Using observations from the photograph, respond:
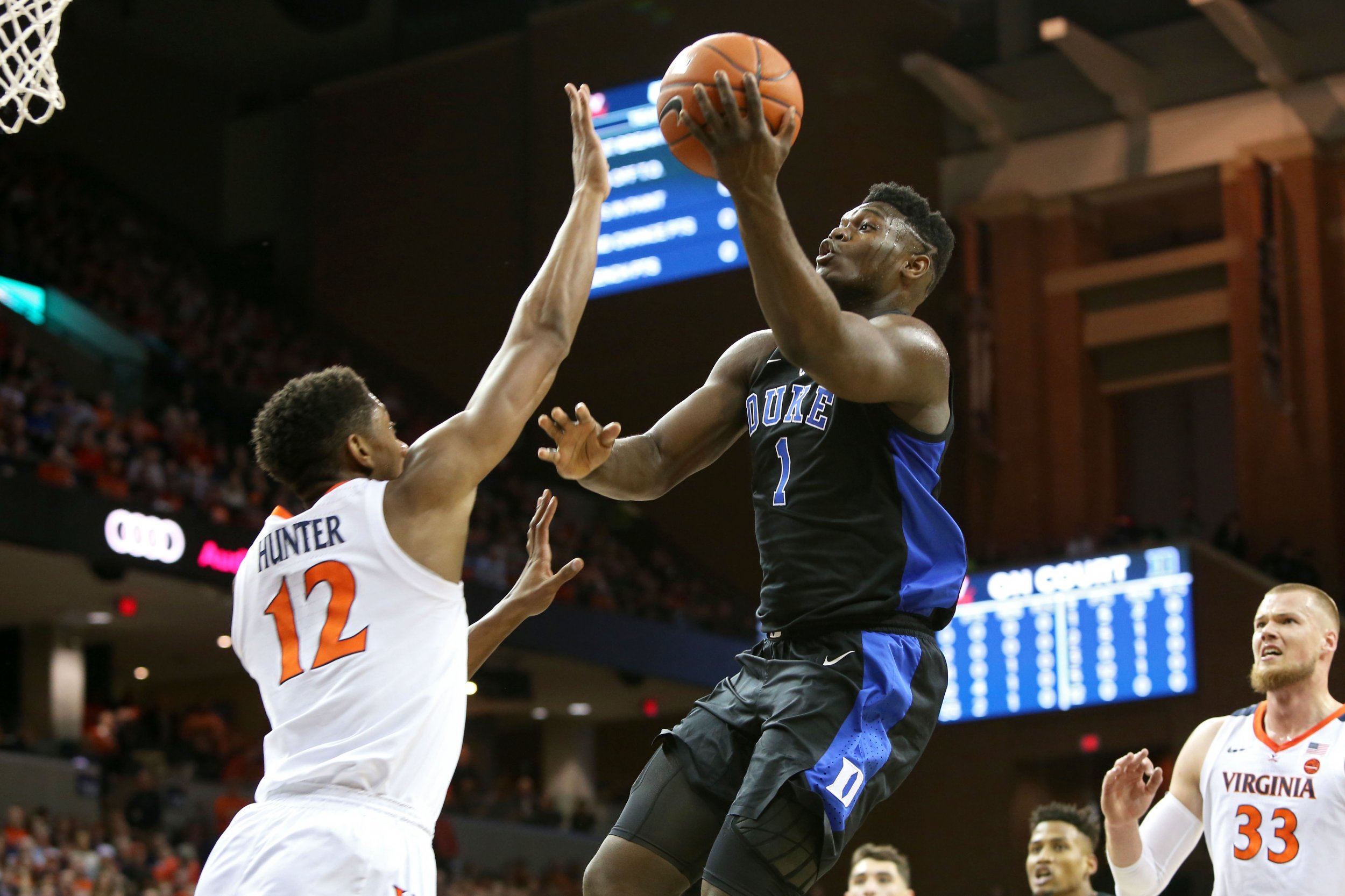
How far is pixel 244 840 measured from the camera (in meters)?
3.74

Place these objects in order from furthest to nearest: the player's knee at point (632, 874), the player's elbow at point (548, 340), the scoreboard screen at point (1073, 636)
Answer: the scoreboard screen at point (1073, 636), the player's elbow at point (548, 340), the player's knee at point (632, 874)

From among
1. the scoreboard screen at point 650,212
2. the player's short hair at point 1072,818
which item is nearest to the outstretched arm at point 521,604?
the player's short hair at point 1072,818

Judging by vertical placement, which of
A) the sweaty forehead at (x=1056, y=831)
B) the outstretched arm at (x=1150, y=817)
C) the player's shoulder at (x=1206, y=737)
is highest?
the player's shoulder at (x=1206, y=737)

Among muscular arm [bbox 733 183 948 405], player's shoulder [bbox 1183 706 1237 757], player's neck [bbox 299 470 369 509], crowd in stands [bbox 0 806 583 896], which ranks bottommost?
crowd in stands [bbox 0 806 583 896]

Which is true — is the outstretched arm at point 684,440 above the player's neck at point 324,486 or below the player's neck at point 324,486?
above

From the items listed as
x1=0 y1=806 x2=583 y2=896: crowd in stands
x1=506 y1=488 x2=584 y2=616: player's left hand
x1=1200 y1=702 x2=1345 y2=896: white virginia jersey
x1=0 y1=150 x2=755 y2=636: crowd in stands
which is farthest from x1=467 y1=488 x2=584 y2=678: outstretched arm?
x1=0 y1=150 x2=755 y2=636: crowd in stands

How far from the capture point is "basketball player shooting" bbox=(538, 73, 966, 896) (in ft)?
12.6

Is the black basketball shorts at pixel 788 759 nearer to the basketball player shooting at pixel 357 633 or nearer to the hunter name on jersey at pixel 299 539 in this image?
the basketball player shooting at pixel 357 633

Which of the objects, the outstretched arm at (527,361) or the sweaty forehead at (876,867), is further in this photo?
the sweaty forehead at (876,867)

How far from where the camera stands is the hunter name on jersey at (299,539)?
3859 mm

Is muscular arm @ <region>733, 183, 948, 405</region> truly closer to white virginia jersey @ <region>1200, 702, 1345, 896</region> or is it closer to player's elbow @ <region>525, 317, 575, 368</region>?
player's elbow @ <region>525, 317, 575, 368</region>

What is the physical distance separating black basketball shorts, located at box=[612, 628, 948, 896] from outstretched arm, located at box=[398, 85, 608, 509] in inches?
32.8

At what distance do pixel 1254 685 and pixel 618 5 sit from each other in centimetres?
1954

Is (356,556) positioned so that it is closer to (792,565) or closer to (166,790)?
(792,565)
